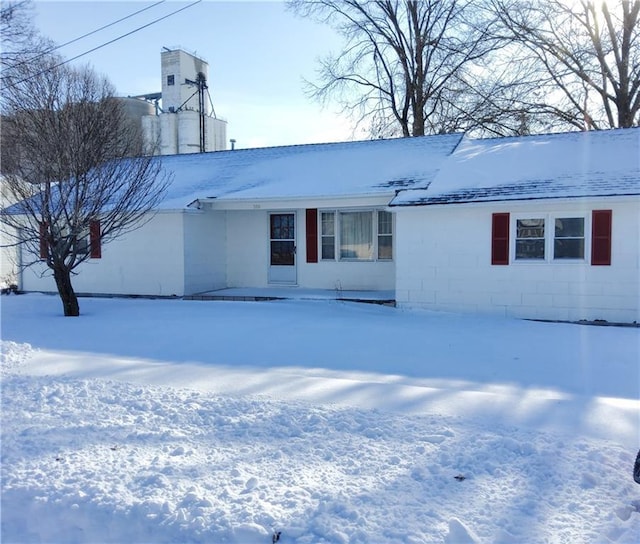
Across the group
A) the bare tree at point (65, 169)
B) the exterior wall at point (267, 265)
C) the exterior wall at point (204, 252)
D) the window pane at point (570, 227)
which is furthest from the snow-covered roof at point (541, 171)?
the bare tree at point (65, 169)

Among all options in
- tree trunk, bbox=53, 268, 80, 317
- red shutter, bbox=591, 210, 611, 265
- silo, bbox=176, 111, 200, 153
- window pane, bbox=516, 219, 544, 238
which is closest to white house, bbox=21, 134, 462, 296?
window pane, bbox=516, 219, 544, 238

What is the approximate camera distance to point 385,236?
13.3 meters

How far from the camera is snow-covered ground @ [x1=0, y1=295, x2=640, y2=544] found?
9.54 feet

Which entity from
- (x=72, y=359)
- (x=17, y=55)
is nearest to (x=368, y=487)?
(x=72, y=359)

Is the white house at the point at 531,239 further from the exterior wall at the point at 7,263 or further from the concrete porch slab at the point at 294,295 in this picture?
the exterior wall at the point at 7,263

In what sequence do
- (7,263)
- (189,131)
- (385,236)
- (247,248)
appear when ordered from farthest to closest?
(189,131)
(7,263)
(247,248)
(385,236)

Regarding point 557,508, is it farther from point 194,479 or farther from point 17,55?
point 17,55

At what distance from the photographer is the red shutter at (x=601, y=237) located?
970cm

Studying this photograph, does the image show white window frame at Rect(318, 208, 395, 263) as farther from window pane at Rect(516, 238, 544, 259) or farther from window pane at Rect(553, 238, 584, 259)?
window pane at Rect(553, 238, 584, 259)

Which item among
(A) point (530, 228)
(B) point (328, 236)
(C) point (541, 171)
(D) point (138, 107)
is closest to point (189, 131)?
(D) point (138, 107)

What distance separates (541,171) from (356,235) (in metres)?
4.83

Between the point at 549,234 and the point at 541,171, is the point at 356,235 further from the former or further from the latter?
the point at 549,234

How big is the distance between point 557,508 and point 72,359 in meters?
6.02

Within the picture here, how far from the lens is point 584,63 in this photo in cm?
2225
